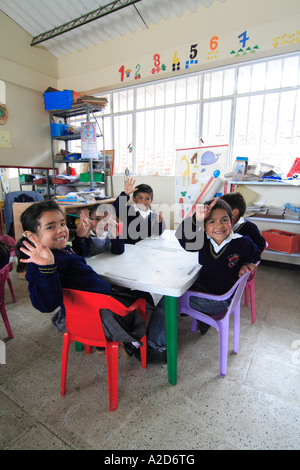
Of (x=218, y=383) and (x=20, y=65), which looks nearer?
(x=218, y=383)

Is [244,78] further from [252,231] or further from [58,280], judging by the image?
[58,280]

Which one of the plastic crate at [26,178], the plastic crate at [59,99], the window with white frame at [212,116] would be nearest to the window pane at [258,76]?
the window with white frame at [212,116]

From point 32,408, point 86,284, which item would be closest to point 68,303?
point 86,284

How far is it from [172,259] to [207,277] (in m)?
0.24

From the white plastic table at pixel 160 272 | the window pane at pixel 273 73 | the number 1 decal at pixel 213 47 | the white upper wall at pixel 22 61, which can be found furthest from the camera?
the white upper wall at pixel 22 61

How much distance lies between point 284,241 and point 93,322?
2.61 meters

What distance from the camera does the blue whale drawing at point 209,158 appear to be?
346 centimetres

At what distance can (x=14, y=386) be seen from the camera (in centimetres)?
140

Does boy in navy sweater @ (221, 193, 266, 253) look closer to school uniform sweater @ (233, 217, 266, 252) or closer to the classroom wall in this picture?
school uniform sweater @ (233, 217, 266, 252)

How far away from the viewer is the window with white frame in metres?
3.21

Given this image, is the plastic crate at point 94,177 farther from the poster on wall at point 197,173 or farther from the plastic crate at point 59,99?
the poster on wall at point 197,173

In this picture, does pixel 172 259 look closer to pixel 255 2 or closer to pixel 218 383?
pixel 218 383

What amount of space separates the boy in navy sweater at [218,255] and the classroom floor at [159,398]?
0.42m

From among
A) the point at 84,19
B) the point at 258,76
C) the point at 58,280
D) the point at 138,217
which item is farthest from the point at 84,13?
the point at 58,280
